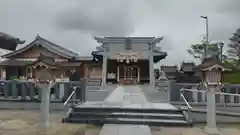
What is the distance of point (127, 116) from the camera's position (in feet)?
30.3

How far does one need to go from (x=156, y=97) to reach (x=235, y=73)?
1302 centimetres

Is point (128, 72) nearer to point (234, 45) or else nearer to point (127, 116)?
point (234, 45)

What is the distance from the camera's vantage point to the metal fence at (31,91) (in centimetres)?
1179

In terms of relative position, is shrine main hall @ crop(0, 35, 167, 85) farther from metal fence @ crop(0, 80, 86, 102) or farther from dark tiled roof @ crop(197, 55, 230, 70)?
dark tiled roof @ crop(197, 55, 230, 70)

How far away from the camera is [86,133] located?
7.73m

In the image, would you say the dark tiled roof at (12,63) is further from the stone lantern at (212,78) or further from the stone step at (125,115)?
the stone lantern at (212,78)

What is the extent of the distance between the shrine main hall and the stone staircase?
12.1 metres

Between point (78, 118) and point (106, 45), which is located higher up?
point (106, 45)

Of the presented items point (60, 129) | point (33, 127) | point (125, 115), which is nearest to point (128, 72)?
point (125, 115)

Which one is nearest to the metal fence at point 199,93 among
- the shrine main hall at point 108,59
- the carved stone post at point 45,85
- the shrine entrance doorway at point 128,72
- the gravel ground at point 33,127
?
the gravel ground at point 33,127

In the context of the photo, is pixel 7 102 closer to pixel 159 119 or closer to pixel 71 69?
pixel 159 119

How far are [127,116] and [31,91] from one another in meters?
5.12

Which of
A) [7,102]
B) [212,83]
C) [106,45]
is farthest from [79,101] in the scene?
[106,45]

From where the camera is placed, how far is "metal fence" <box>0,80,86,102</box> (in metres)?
11.8
